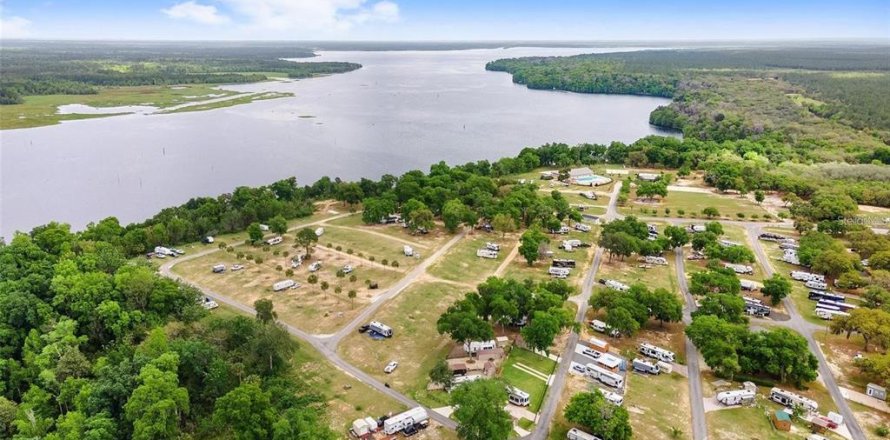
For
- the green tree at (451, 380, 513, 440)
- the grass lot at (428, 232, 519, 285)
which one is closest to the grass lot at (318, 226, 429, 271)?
the grass lot at (428, 232, 519, 285)

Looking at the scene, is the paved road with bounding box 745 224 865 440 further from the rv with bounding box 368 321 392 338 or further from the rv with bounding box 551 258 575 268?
the rv with bounding box 368 321 392 338

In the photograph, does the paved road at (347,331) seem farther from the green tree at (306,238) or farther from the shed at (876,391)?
the shed at (876,391)

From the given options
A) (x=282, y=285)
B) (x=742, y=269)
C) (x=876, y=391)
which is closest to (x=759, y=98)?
(x=742, y=269)

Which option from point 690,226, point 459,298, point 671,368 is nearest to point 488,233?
point 459,298

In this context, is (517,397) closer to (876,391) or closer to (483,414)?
(483,414)

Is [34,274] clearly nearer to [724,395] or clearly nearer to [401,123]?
[724,395]
